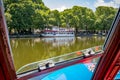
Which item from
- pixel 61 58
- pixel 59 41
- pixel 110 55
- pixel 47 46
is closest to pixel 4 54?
pixel 110 55

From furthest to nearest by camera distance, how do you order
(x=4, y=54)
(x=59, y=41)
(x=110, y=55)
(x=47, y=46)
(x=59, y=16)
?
1. (x=47, y=46)
2. (x=59, y=41)
3. (x=59, y=16)
4. (x=110, y=55)
5. (x=4, y=54)

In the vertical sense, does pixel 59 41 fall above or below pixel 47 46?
above

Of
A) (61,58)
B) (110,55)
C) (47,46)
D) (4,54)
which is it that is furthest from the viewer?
(47,46)

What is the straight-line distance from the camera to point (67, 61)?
198 centimetres

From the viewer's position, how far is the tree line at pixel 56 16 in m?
1.16

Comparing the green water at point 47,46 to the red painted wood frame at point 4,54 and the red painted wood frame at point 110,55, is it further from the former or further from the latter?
the red painted wood frame at point 4,54

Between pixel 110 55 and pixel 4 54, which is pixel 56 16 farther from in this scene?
pixel 4 54

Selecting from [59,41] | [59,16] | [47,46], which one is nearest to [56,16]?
[59,16]

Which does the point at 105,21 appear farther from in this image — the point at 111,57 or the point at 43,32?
the point at 43,32

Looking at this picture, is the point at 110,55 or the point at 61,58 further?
the point at 61,58

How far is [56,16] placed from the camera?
4.93 ft

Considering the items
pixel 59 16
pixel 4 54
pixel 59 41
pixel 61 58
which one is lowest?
pixel 61 58

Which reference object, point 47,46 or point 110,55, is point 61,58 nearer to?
point 47,46

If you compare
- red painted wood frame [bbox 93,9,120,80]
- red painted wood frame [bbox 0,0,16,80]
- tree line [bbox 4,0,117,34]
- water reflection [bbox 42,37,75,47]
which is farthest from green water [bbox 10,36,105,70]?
red painted wood frame [bbox 0,0,16,80]
